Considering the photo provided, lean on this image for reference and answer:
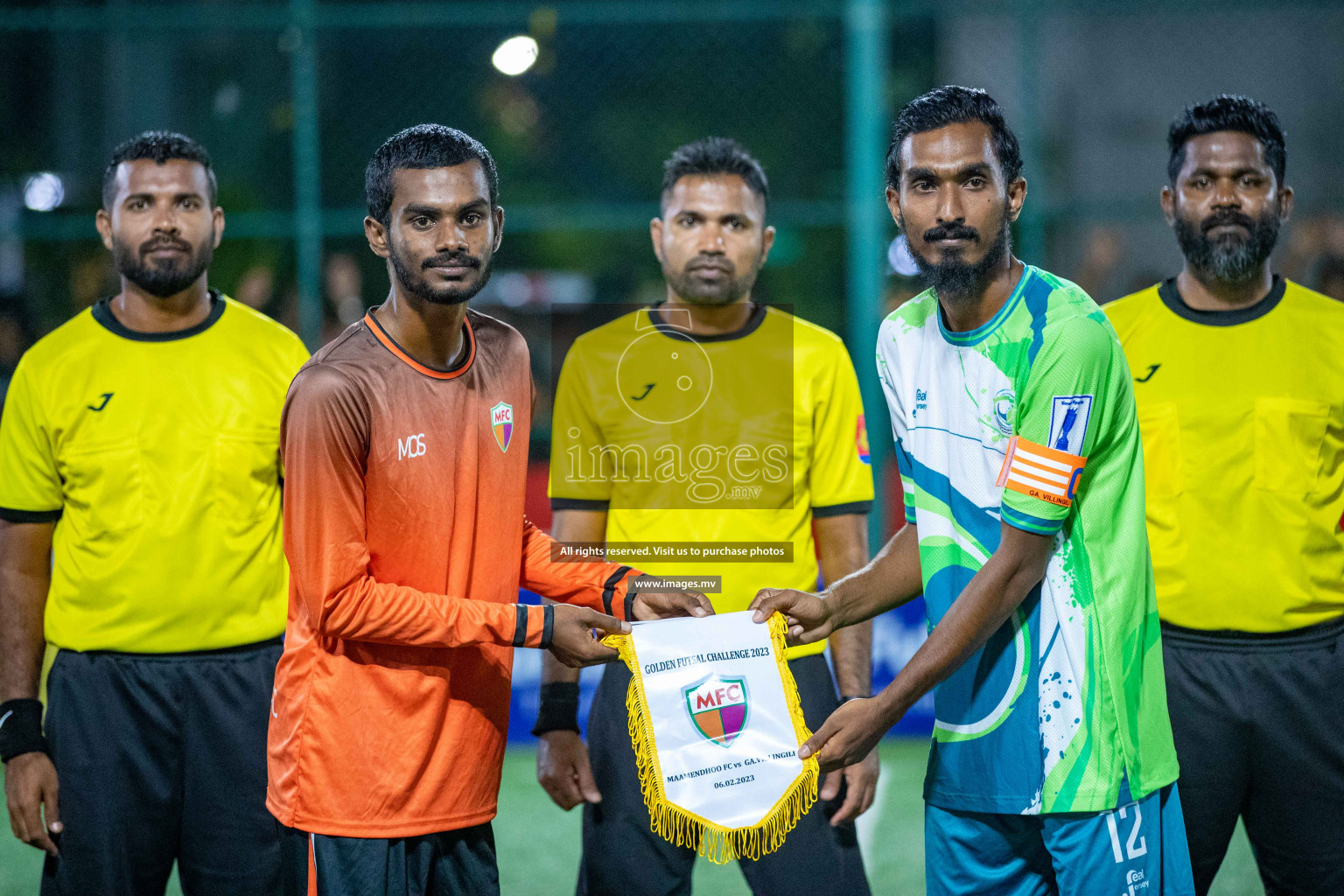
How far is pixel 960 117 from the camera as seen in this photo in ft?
8.89

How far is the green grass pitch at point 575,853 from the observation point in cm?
489

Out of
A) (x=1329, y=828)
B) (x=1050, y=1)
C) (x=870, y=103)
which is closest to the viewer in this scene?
(x=1329, y=828)

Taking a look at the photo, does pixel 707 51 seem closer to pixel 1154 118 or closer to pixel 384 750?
pixel 1154 118

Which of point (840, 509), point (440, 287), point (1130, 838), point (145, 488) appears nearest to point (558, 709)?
point (840, 509)

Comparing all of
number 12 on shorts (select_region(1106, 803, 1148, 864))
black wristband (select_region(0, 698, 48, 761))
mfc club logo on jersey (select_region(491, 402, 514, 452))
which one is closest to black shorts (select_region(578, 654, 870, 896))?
mfc club logo on jersey (select_region(491, 402, 514, 452))

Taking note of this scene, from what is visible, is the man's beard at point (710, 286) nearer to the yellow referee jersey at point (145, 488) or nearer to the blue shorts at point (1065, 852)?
the yellow referee jersey at point (145, 488)

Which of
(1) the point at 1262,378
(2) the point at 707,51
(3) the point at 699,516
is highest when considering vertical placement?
(2) the point at 707,51

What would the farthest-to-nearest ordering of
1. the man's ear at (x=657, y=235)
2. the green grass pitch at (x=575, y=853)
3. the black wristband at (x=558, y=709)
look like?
the green grass pitch at (x=575, y=853)
the man's ear at (x=657, y=235)
the black wristband at (x=558, y=709)

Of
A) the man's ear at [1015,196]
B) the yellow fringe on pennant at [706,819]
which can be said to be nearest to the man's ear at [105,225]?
the yellow fringe on pennant at [706,819]

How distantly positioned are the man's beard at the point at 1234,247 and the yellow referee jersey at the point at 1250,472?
0.13 m

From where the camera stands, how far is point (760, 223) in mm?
3766

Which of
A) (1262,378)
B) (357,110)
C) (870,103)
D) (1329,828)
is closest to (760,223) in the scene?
(1262,378)

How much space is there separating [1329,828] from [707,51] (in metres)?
14.8

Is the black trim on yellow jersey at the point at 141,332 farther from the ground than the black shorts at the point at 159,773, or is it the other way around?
the black trim on yellow jersey at the point at 141,332
